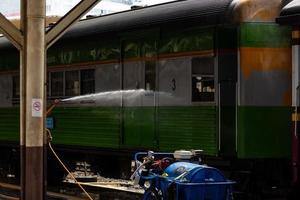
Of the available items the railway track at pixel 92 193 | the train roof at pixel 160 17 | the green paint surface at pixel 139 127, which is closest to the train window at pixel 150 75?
the green paint surface at pixel 139 127

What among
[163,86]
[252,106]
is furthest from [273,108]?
[163,86]

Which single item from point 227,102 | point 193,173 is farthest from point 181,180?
point 227,102

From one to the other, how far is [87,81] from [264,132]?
3976mm

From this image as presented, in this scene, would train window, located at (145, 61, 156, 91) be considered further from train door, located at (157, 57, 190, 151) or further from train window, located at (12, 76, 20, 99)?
train window, located at (12, 76, 20, 99)

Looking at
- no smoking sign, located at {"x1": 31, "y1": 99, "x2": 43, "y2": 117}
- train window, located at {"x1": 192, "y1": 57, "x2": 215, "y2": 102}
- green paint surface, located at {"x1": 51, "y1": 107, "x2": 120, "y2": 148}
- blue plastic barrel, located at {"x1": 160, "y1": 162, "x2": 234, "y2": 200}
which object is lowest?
blue plastic barrel, located at {"x1": 160, "y1": 162, "x2": 234, "y2": 200}

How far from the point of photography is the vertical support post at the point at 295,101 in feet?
26.9

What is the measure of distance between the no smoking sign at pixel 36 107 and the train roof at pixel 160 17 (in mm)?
2577

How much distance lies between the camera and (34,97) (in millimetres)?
8070

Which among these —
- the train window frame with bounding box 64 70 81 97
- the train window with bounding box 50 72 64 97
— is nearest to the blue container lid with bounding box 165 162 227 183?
the train window frame with bounding box 64 70 81 97

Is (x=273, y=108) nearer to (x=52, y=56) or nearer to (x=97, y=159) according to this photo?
(x=97, y=159)

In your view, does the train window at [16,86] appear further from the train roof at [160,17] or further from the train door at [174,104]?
the train door at [174,104]

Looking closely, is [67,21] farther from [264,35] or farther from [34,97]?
[264,35]

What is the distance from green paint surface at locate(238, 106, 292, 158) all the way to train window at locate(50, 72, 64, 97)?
15.1 feet

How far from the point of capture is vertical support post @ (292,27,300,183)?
323 inches
